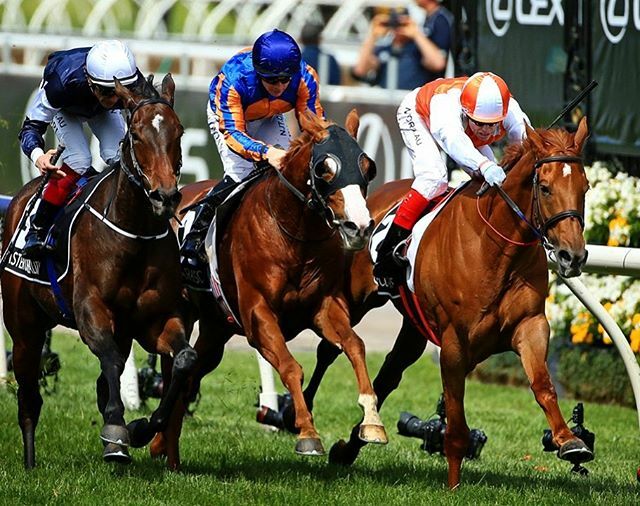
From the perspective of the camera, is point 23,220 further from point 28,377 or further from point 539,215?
point 539,215

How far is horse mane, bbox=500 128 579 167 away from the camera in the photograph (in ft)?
22.8

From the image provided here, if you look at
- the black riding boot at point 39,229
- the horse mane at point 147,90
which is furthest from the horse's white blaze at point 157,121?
the black riding boot at point 39,229

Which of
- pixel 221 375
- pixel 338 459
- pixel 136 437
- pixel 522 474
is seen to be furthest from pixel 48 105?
pixel 221 375

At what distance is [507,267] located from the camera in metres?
7.20

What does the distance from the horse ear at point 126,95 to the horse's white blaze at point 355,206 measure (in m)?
1.09

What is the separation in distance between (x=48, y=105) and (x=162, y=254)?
1.20 metres

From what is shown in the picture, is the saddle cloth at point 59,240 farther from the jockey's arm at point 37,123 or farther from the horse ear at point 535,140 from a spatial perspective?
the horse ear at point 535,140

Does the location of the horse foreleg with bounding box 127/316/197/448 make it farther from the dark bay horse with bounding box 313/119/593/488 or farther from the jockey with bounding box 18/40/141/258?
the dark bay horse with bounding box 313/119/593/488

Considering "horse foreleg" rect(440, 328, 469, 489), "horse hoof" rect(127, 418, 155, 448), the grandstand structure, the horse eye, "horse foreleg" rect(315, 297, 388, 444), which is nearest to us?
"horse foreleg" rect(315, 297, 388, 444)

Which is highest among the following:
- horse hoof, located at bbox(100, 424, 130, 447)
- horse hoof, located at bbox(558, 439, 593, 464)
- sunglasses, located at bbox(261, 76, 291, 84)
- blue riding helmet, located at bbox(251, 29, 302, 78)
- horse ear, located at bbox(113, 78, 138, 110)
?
blue riding helmet, located at bbox(251, 29, 302, 78)

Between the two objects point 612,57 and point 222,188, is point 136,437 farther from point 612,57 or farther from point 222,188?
point 612,57

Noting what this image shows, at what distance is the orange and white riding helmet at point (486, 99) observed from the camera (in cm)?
745

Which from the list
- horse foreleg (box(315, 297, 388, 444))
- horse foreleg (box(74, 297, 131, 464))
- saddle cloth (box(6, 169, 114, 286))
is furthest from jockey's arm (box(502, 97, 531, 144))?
horse foreleg (box(74, 297, 131, 464))

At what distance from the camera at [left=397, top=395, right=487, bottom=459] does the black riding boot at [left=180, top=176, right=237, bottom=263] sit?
1716 millimetres
